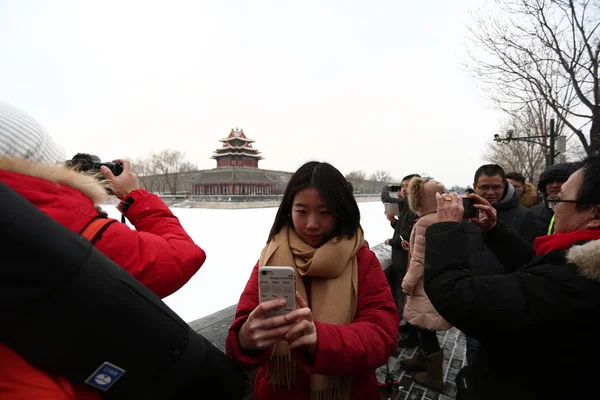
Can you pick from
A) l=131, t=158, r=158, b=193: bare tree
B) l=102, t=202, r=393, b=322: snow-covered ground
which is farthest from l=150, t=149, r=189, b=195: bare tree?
l=102, t=202, r=393, b=322: snow-covered ground

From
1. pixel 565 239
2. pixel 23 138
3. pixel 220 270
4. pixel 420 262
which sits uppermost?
pixel 23 138

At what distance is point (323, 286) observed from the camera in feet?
4.65

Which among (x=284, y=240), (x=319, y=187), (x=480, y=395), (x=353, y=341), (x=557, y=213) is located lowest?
(x=480, y=395)

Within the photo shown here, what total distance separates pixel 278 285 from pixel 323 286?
454 mm

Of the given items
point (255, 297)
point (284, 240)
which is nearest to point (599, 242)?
point (284, 240)

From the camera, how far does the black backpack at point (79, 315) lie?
0.61 meters

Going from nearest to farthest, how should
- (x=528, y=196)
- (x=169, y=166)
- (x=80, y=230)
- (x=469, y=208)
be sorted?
1. (x=80, y=230)
2. (x=469, y=208)
3. (x=528, y=196)
4. (x=169, y=166)

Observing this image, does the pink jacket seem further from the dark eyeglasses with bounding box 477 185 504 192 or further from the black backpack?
the black backpack

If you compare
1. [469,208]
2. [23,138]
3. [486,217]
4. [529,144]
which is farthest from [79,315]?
[529,144]

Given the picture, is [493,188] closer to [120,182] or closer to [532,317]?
[532,317]

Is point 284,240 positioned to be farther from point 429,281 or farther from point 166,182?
point 166,182

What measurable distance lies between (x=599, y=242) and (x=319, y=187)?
1050 mm

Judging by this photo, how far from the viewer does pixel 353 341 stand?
1175 millimetres

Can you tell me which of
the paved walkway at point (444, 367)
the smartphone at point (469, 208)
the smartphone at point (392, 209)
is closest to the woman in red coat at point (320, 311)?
the smartphone at point (469, 208)
